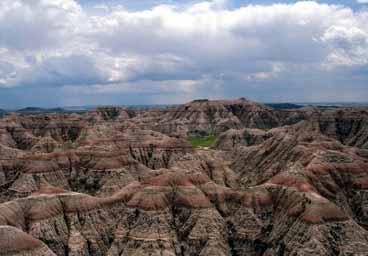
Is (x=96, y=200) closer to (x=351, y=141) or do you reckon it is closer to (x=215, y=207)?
(x=215, y=207)

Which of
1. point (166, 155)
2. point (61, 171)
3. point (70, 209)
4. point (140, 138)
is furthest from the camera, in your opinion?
point (140, 138)

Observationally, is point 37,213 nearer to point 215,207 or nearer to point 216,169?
point 215,207

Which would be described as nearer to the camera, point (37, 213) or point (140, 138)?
point (37, 213)

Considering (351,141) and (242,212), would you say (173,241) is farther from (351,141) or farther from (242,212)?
(351,141)

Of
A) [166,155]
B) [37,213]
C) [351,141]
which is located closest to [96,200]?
[37,213]

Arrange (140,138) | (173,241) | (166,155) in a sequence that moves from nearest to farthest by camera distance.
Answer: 1. (173,241)
2. (166,155)
3. (140,138)

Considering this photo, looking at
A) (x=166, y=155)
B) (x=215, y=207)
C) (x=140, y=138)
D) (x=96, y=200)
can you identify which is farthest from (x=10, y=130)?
(x=215, y=207)

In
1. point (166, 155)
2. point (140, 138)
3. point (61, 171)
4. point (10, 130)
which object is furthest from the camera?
point (10, 130)

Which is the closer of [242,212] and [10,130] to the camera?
[242,212]
